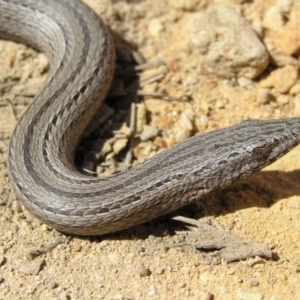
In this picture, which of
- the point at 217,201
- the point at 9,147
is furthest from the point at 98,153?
the point at 217,201

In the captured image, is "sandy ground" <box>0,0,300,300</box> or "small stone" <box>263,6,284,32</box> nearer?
"sandy ground" <box>0,0,300,300</box>

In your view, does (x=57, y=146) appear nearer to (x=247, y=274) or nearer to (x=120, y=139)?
(x=120, y=139)

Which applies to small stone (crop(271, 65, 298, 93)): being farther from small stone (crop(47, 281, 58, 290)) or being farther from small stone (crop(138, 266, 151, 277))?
small stone (crop(47, 281, 58, 290))

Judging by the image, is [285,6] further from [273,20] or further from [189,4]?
[189,4]

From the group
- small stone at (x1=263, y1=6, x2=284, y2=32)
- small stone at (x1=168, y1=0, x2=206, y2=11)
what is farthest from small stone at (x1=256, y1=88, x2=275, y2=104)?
small stone at (x1=168, y1=0, x2=206, y2=11)

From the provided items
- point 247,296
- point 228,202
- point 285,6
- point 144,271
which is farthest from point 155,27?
point 247,296

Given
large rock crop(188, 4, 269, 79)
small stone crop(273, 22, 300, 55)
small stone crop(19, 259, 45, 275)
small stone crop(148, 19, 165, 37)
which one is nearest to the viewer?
small stone crop(19, 259, 45, 275)
